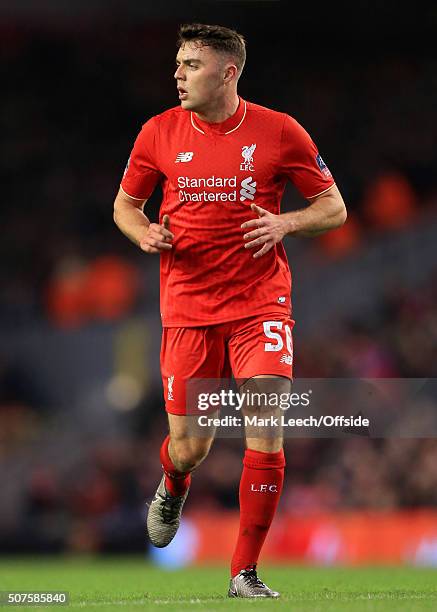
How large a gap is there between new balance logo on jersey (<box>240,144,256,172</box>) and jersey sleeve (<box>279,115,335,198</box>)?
0.16m

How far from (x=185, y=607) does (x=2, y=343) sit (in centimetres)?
1509

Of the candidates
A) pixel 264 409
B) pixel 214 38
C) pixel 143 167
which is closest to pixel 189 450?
pixel 264 409

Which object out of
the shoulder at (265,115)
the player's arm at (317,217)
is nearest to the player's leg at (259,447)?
the player's arm at (317,217)

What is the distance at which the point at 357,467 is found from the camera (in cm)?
1527

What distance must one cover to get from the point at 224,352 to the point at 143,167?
1141 mm

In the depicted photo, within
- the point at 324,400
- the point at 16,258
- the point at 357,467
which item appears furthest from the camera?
the point at 16,258

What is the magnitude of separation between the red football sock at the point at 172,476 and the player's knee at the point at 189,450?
0.36 feet

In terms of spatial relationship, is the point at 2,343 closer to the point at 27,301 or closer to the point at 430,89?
the point at 27,301

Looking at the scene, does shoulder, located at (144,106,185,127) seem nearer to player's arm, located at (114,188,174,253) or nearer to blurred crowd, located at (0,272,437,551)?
player's arm, located at (114,188,174,253)

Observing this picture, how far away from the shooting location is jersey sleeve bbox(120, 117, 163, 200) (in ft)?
25.2

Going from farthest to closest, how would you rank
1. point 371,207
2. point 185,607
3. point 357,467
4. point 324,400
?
1. point 371,207
2. point 357,467
3. point 324,400
4. point 185,607

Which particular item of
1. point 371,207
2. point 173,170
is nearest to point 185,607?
point 173,170

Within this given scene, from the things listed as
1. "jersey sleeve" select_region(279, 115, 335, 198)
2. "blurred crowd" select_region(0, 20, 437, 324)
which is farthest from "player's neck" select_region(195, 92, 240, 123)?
"blurred crowd" select_region(0, 20, 437, 324)

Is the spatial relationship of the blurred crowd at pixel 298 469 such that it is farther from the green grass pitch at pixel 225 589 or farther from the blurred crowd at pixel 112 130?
the blurred crowd at pixel 112 130
